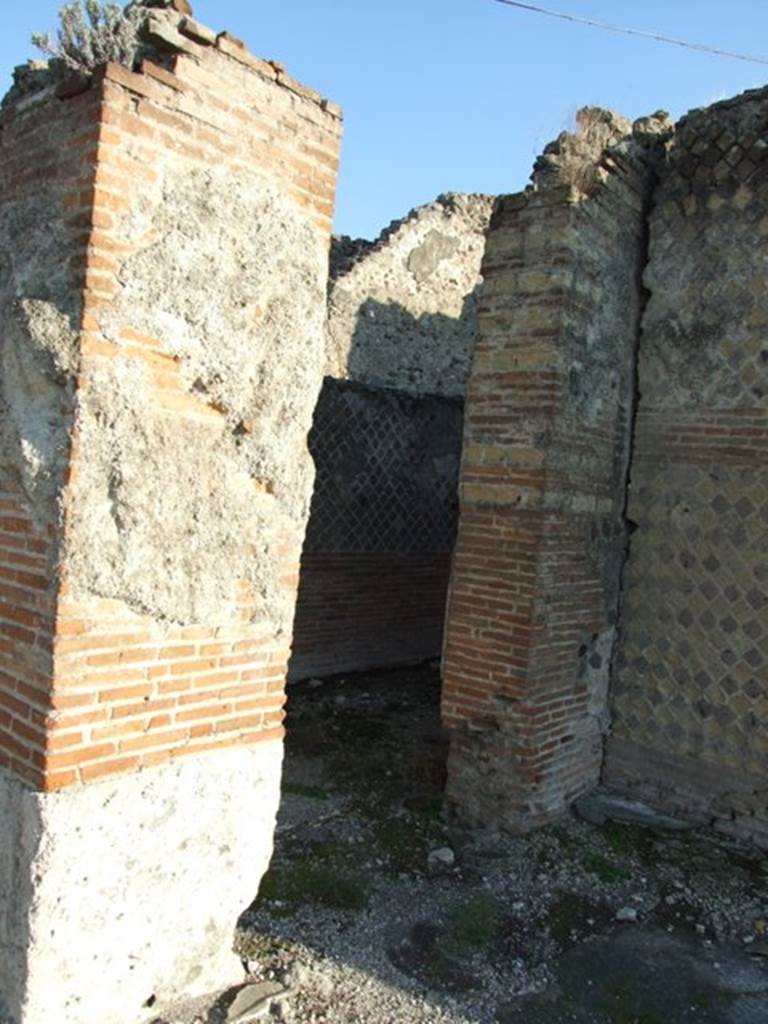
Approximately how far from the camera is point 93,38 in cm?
275

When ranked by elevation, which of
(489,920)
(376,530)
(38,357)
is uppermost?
(38,357)

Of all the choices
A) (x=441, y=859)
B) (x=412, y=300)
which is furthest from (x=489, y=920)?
(x=412, y=300)

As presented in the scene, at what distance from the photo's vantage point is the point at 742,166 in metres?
4.90

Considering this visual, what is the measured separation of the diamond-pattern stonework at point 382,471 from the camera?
809 cm

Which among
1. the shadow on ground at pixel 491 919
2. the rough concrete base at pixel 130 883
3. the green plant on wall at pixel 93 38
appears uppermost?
the green plant on wall at pixel 93 38

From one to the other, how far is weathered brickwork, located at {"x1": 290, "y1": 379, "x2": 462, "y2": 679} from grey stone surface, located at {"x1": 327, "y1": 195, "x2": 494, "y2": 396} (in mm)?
2877

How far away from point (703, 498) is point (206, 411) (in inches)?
127

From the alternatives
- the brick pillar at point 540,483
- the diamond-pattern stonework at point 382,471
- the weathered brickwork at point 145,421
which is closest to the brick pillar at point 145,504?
the weathered brickwork at point 145,421

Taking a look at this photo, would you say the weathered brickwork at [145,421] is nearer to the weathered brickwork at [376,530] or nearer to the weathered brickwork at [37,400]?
the weathered brickwork at [37,400]

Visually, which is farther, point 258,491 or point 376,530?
point 376,530

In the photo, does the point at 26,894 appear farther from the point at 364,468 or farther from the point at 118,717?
the point at 364,468

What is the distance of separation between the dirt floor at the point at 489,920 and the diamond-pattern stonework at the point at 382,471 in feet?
10.3

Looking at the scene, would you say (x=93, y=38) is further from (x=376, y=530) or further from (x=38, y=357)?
(x=376, y=530)

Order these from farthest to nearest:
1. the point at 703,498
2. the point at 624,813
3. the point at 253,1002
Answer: the point at 624,813
the point at 703,498
the point at 253,1002
